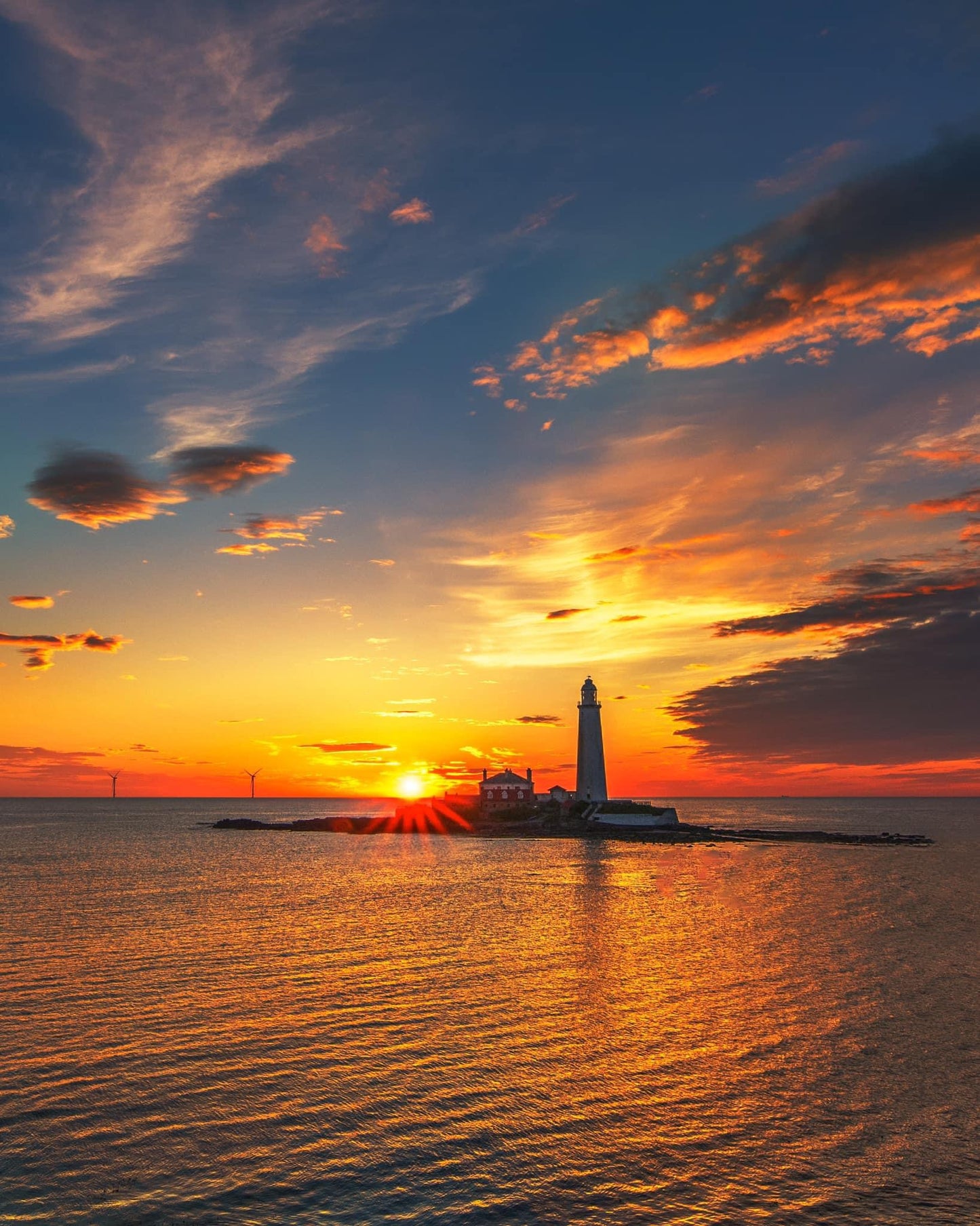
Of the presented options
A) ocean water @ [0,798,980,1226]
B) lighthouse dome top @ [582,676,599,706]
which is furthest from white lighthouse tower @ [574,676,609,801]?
ocean water @ [0,798,980,1226]

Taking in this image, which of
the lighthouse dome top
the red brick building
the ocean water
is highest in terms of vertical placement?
the lighthouse dome top

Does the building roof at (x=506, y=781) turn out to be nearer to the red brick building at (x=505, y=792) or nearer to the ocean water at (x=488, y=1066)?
the red brick building at (x=505, y=792)

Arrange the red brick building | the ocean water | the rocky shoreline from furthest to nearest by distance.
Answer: the red brick building < the rocky shoreline < the ocean water

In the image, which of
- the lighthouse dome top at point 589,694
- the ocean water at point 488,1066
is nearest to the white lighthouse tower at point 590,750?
the lighthouse dome top at point 589,694

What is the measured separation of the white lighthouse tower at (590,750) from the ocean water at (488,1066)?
7322 cm

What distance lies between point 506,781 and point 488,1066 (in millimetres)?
129525

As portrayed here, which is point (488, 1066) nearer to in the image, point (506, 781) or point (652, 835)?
point (652, 835)

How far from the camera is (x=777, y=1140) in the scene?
61.4 ft

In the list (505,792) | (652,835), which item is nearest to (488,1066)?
(652,835)

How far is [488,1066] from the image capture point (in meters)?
23.1

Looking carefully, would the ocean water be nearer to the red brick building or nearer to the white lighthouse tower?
the white lighthouse tower

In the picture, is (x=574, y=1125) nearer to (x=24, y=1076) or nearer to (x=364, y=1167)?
(x=364, y=1167)

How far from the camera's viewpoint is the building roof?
150875 millimetres

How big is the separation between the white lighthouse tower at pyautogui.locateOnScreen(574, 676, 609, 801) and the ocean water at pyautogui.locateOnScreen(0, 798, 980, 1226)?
73.2 meters
